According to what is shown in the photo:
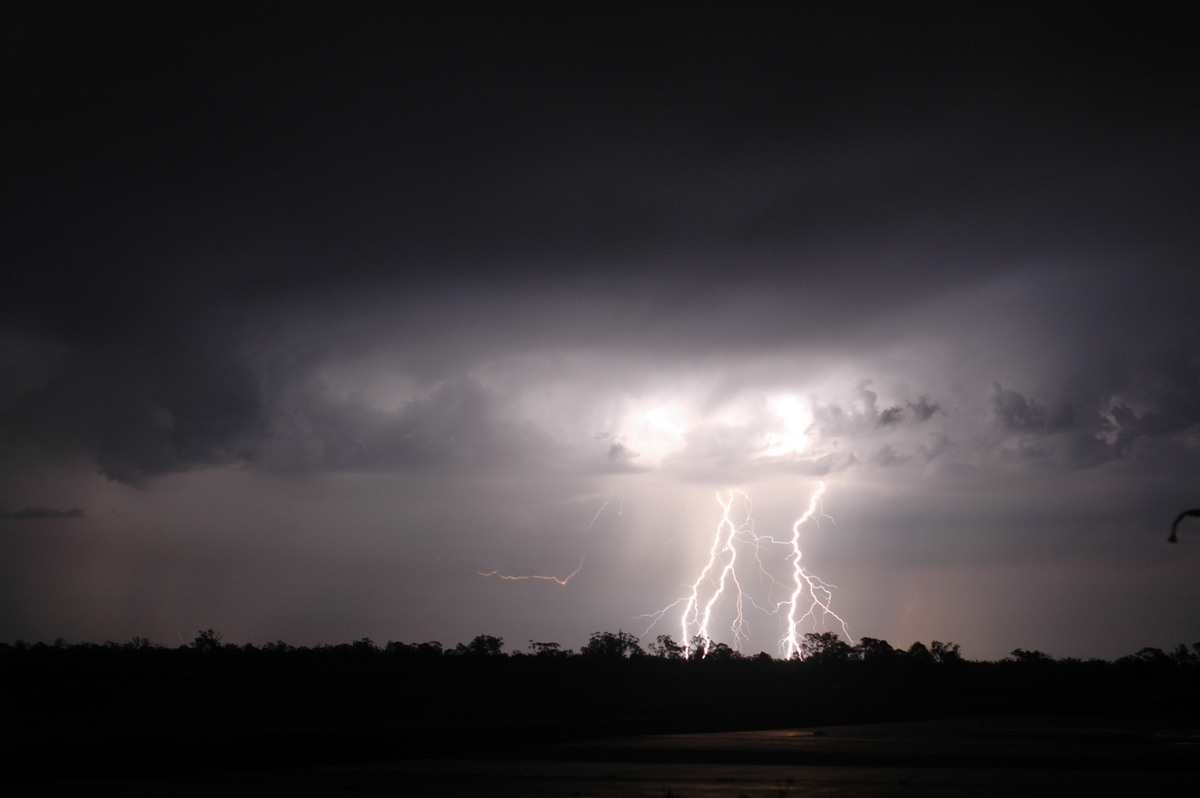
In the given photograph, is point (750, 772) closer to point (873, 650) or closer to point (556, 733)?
point (556, 733)

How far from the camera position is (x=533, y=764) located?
993 inches

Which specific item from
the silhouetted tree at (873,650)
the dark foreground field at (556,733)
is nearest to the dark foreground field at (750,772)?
the dark foreground field at (556,733)

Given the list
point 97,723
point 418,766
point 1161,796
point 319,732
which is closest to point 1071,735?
point 1161,796

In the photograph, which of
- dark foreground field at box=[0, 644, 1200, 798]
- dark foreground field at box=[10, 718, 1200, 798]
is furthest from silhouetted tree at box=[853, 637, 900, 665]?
dark foreground field at box=[10, 718, 1200, 798]

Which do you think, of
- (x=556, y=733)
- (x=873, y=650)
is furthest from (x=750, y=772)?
(x=873, y=650)

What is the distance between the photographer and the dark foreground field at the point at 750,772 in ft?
64.1

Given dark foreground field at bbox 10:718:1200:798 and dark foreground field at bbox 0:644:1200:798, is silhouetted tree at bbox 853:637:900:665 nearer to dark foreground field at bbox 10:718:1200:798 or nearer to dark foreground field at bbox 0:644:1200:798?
Answer: dark foreground field at bbox 0:644:1200:798

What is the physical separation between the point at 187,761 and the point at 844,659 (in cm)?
13370

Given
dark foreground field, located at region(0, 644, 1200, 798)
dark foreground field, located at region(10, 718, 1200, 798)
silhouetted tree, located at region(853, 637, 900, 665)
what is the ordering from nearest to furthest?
dark foreground field, located at region(10, 718, 1200, 798) → dark foreground field, located at region(0, 644, 1200, 798) → silhouetted tree, located at region(853, 637, 900, 665)

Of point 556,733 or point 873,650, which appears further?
point 873,650

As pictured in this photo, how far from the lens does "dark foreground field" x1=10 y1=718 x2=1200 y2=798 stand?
19547 mm

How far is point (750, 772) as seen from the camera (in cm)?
2291

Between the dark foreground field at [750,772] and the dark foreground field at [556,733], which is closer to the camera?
the dark foreground field at [750,772]

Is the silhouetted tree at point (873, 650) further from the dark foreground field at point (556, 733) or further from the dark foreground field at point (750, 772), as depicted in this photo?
the dark foreground field at point (750, 772)
